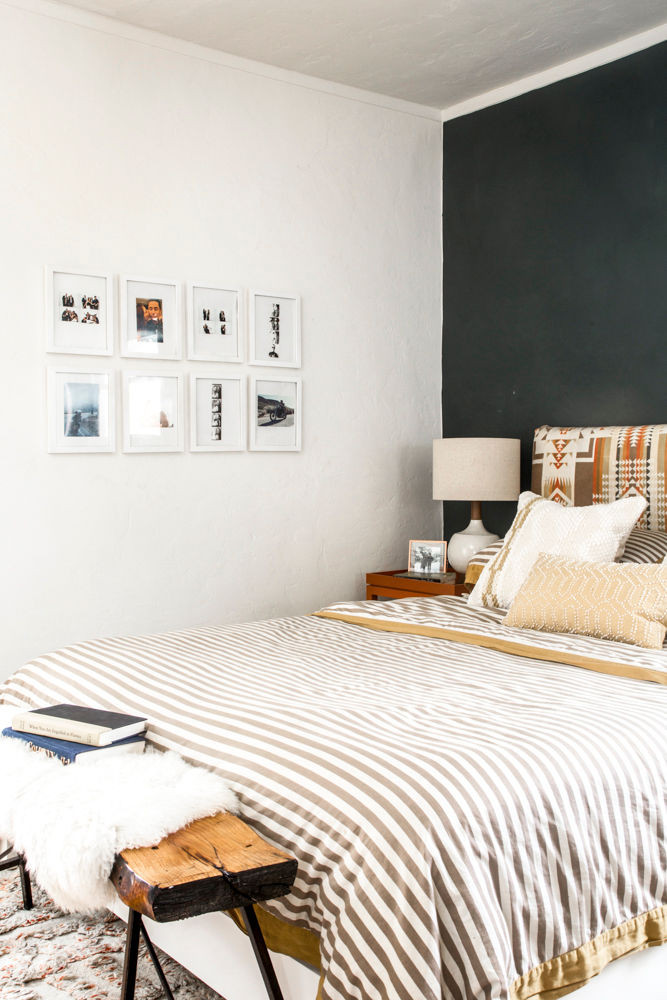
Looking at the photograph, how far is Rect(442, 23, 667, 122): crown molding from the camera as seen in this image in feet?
12.1

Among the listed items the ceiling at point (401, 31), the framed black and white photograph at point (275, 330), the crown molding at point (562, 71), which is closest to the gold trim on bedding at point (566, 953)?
the framed black and white photograph at point (275, 330)

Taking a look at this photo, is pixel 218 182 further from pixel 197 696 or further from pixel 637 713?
pixel 637 713

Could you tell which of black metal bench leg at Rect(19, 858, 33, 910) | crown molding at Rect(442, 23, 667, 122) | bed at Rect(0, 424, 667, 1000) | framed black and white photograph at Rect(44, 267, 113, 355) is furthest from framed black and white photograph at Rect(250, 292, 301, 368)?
black metal bench leg at Rect(19, 858, 33, 910)

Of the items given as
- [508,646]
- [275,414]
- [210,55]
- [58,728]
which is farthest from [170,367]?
[58,728]

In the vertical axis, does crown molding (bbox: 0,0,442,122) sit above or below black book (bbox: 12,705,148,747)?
above

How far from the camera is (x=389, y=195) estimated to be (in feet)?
14.7

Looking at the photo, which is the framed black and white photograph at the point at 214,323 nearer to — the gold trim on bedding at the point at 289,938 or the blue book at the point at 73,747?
the blue book at the point at 73,747

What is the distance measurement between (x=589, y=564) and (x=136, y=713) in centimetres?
142

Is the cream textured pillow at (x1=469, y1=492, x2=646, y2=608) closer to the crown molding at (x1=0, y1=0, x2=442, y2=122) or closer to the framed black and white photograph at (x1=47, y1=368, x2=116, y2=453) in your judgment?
the framed black and white photograph at (x1=47, y1=368, x2=116, y2=453)

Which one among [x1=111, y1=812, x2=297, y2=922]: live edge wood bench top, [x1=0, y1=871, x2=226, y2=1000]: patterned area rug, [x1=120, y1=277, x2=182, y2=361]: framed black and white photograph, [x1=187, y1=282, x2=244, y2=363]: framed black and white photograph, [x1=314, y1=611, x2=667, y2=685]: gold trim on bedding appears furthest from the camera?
[x1=187, y1=282, x2=244, y2=363]: framed black and white photograph

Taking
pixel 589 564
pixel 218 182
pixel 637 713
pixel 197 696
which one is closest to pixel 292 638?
pixel 197 696

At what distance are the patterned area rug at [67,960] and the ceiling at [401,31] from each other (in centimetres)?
309

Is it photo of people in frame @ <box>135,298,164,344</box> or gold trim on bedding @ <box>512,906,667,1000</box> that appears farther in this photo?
photo of people in frame @ <box>135,298,164,344</box>

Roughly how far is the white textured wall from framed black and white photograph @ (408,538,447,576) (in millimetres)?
246
